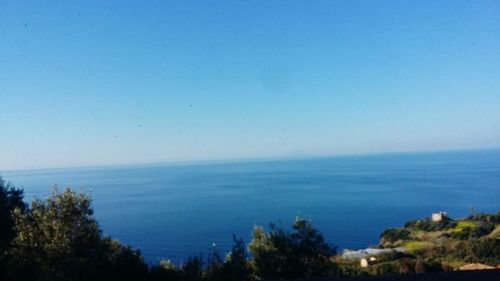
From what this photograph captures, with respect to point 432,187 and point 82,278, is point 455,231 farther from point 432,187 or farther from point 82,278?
point 432,187

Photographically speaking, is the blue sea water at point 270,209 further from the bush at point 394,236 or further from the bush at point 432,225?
the bush at point 432,225

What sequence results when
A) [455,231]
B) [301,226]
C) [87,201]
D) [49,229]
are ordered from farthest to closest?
[455,231]
[301,226]
[87,201]
[49,229]

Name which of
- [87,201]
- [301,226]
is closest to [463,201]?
[301,226]

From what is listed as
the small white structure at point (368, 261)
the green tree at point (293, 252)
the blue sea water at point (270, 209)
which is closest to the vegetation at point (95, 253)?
the green tree at point (293, 252)

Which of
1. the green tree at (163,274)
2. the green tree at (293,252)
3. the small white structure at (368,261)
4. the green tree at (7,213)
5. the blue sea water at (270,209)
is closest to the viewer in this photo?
the green tree at (7,213)

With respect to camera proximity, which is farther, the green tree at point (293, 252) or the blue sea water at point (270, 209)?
the blue sea water at point (270, 209)

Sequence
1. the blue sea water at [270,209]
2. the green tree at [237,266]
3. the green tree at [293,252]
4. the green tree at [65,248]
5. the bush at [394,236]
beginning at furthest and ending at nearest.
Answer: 1. the blue sea water at [270,209]
2. the bush at [394,236]
3. the green tree at [293,252]
4. the green tree at [237,266]
5. the green tree at [65,248]

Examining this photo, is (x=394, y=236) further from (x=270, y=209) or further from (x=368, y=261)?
(x=270, y=209)

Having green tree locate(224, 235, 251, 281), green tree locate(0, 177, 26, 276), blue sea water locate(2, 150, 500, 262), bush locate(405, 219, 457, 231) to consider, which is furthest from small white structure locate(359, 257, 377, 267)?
bush locate(405, 219, 457, 231)

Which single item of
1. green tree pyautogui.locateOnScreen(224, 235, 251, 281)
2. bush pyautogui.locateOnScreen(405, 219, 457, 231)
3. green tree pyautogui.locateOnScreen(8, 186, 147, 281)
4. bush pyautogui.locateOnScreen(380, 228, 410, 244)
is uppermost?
green tree pyautogui.locateOnScreen(8, 186, 147, 281)

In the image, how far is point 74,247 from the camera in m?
9.55

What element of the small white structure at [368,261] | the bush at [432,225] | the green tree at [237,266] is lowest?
the bush at [432,225]

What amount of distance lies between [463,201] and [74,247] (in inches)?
2908

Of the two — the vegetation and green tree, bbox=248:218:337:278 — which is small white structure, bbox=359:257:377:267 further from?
the vegetation
